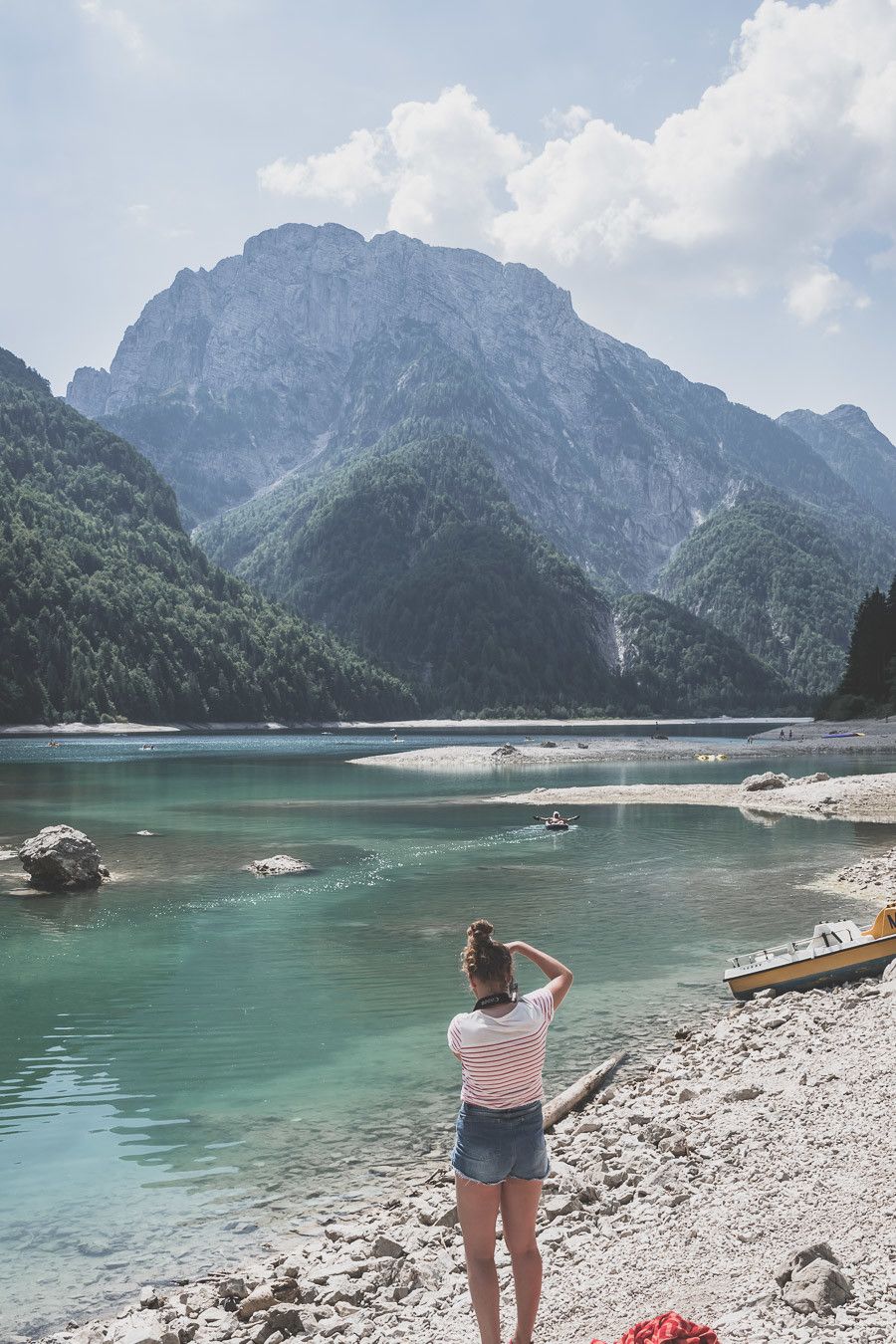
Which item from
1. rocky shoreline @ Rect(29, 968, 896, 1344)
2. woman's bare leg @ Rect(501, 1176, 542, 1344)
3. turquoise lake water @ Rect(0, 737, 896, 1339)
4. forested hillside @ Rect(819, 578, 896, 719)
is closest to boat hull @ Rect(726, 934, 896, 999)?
turquoise lake water @ Rect(0, 737, 896, 1339)

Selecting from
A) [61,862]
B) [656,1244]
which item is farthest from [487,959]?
[61,862]

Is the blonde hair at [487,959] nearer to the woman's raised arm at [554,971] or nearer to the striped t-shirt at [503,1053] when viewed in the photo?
the striped t-shirt at [503,1053]

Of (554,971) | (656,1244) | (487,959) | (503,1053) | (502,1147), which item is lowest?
(656,1244)

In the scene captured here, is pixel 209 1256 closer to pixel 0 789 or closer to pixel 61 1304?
pixel 61 1304

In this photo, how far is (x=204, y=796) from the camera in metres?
75.9

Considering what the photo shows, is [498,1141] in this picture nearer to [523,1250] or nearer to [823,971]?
[523,1250]

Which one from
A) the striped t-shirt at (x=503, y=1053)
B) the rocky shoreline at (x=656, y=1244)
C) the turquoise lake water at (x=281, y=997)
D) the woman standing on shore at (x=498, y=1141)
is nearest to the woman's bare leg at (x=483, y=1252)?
the woman standing on shore at (x=498, y=1141)

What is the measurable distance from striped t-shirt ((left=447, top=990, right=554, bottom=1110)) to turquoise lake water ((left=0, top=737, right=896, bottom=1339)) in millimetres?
5558

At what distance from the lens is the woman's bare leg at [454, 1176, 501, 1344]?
7.57 metres

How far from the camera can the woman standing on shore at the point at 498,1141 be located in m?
7.60

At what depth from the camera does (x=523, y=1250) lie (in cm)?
764

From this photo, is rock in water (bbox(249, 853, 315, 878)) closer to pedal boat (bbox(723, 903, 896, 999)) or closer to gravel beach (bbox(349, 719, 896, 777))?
pedal boat (bbox(723, 903, 896, 999))

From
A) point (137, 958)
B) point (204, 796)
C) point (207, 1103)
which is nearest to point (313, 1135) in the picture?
point (207, 1103)

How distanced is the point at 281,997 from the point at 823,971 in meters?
12.2
